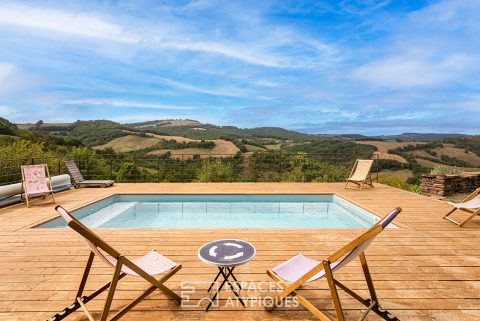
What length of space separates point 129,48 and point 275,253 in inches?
383

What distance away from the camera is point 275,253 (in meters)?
3.05

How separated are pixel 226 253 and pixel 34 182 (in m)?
5.49

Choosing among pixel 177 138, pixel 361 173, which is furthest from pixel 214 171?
pixel 177 138

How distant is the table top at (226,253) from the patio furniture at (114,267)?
11.3 inches

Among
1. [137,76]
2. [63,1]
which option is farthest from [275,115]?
[63,1]

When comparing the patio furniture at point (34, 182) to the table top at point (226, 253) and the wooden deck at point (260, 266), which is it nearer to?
the wooden deck at point (260, 266)

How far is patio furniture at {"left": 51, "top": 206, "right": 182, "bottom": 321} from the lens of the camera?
1621 millimetres

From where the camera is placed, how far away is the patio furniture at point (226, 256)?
1.91 meters

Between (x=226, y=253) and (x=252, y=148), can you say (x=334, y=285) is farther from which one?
(x=252, y=148)

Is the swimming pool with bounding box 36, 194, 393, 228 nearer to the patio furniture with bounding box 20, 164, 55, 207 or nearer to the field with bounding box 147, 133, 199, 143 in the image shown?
the patio furniture with bounding box 20, 164, 55, 207

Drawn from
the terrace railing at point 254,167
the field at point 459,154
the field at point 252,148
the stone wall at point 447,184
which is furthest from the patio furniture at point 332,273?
the field at point 252,148

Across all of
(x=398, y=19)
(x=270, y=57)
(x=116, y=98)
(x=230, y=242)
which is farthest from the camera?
(x=116, y=98)

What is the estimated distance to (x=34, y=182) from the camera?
5.69m

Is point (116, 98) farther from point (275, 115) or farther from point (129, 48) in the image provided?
point (275, 115)
